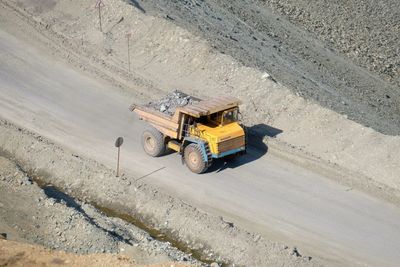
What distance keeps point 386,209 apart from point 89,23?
54.7 feet

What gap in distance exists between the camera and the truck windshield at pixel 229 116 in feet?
77.3

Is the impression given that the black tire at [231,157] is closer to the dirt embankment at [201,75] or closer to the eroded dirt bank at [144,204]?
the dirt embankment at [201,75]

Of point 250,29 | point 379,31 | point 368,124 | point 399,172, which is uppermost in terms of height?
point 379,31

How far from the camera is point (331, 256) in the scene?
20.5 meters

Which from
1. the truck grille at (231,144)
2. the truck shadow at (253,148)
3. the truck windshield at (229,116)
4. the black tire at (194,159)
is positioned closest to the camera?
the truck grille at (231,144)

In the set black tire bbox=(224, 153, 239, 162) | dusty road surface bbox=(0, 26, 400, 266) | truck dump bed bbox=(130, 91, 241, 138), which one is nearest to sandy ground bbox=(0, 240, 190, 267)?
dusty road surface bbox=(0, 26, 400, 266)

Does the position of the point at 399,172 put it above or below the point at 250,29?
below

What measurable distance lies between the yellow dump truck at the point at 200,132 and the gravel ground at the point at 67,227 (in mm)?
3338

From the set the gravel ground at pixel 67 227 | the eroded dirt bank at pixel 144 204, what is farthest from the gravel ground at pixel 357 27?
the gravel ground at pixel 67 227

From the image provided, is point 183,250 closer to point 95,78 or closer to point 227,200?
point 227,200

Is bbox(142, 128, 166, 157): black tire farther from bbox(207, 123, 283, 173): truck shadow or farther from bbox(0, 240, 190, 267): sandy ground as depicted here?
bbox(0, 240, 190, 267): sandy ground

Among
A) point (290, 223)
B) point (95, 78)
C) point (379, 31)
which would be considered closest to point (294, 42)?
point (379, 31)

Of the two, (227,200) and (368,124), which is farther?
(368,124)

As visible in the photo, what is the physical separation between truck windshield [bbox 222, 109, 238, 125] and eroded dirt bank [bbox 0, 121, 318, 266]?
126 inches
